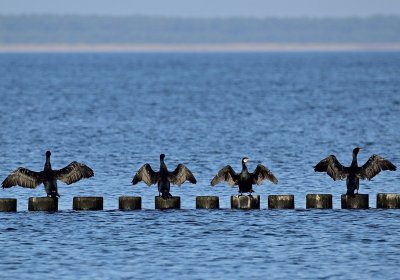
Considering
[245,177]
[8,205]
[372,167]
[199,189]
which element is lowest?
[8,205]

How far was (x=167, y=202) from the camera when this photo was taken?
37781 mm

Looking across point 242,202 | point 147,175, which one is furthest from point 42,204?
point 242,202

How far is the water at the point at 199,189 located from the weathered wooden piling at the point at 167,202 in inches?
11.3

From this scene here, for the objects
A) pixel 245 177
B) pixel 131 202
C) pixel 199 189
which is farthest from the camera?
pixel 199 189

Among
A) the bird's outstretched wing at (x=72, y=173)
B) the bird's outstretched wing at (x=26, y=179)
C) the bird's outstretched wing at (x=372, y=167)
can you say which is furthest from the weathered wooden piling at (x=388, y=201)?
the bird's outstretched wing at (x=26, y=179)

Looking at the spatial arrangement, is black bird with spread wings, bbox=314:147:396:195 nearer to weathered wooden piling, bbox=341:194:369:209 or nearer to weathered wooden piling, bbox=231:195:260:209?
weathered wooden piling, bbox=341:194:369:209

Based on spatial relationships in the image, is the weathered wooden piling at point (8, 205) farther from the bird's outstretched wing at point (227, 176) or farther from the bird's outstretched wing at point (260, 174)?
the bird's outstretched wing at point (260, 174)

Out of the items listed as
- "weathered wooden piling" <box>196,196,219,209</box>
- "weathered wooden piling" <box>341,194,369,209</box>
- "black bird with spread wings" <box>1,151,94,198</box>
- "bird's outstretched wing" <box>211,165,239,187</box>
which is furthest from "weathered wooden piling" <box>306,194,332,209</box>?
"black bird with spread wings" <box>1,151,94,198</box>

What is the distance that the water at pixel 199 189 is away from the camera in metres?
30.4

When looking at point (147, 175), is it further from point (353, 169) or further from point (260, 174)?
point (353, 169)

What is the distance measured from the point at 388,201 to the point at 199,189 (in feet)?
27.7

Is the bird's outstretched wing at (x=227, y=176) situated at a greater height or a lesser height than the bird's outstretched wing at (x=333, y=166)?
lesser

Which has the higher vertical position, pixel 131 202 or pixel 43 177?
pixel 43 177

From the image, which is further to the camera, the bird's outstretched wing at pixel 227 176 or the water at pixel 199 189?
the bird's outstretched wing at pixel 227 176
